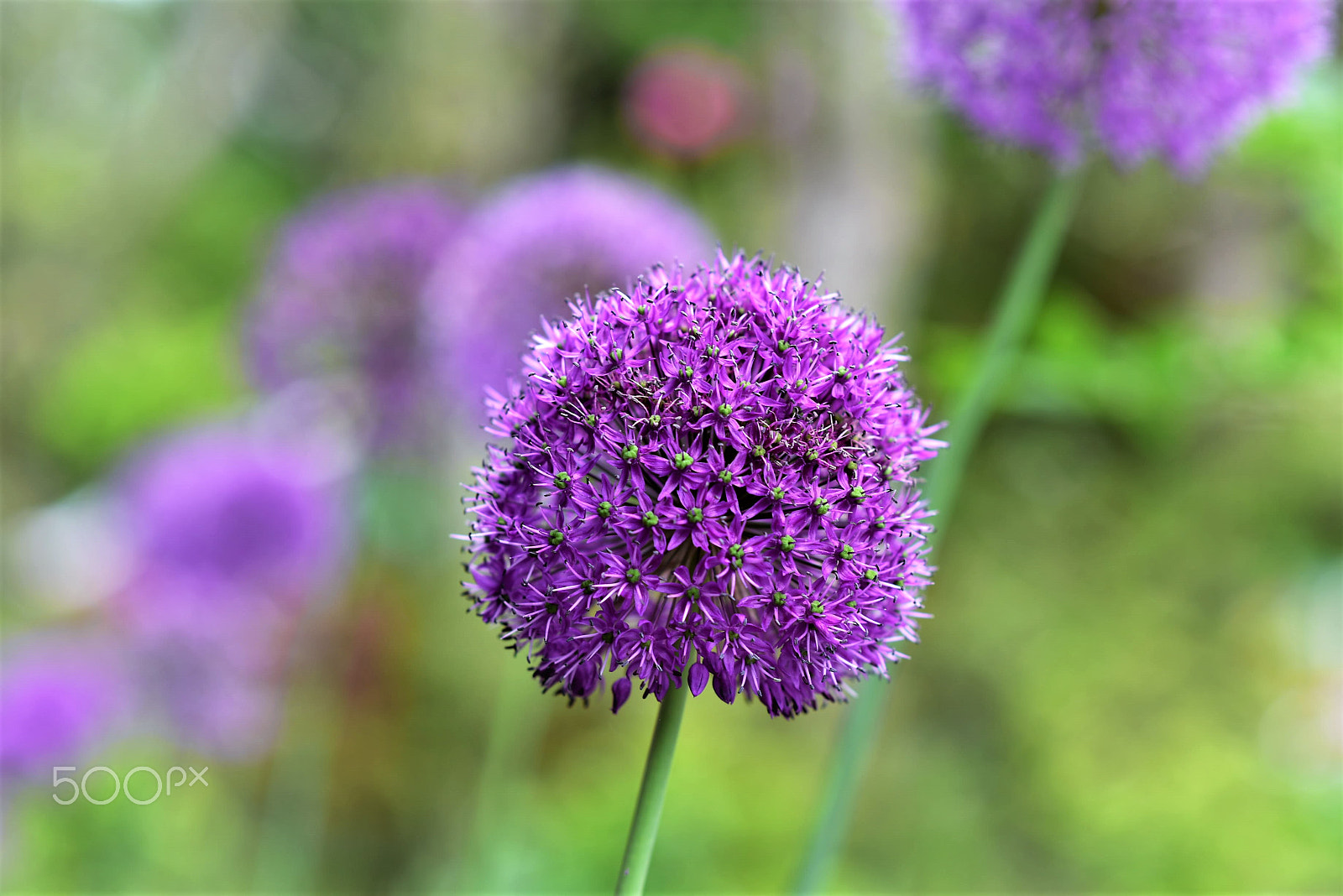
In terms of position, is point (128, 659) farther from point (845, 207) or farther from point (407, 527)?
point (845, 207)

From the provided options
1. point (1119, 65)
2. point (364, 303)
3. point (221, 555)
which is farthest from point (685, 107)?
point (1119, 65)

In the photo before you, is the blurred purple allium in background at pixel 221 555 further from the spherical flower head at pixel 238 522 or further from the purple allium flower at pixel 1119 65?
the purple allium flower at pixel 1119 65

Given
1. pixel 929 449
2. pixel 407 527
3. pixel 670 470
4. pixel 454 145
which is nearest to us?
pixel 670 470

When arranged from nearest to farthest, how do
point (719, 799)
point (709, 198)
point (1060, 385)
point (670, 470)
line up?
point (670, 470) → point (1060, 385) → point (719, 799) → point (709, 198)

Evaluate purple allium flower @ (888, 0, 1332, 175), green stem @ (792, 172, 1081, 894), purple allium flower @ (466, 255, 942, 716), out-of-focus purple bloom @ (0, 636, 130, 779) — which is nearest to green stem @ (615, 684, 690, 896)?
purple allium flower @ (466, 255, 942, 716)

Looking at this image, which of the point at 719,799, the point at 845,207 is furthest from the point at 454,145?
the point at 719,799

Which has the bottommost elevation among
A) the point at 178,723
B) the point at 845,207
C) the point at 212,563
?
the point at 178,723
